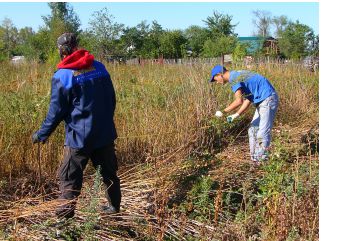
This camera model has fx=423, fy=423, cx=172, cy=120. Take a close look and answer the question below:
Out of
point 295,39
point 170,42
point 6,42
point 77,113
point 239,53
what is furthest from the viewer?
point 170,42

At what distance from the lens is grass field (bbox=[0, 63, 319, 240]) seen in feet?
9.52

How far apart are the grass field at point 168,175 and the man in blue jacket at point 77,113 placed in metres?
0.22

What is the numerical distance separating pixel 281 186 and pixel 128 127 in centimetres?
218

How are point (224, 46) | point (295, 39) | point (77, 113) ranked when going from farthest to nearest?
point (295, 39) → point (224, 46) → point (77, 113)

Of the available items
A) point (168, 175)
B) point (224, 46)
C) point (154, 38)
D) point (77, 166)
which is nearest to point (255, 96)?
point (168, 175)

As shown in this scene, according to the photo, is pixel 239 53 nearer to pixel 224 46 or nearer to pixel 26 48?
pixel 224 46

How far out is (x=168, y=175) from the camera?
406 centimetres

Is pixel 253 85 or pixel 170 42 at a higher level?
pixel 170 42

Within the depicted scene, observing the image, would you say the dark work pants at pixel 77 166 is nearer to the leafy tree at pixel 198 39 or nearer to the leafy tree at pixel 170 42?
the leafy tree at pixel 170 42

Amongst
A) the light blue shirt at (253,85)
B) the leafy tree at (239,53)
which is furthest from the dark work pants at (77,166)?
the leafy tree at (239,53)

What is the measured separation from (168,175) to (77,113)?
1365 mm

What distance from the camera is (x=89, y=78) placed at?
300 cm
